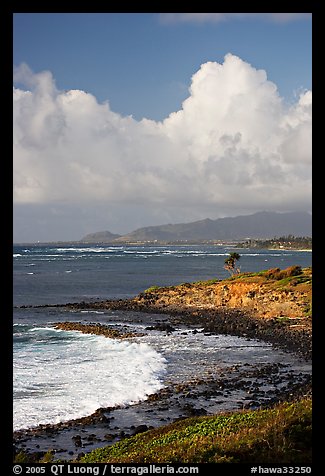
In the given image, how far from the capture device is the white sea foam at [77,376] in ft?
65.3

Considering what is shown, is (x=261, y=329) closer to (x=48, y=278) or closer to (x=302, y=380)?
(x=302, y=380)

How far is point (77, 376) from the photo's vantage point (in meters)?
25.0

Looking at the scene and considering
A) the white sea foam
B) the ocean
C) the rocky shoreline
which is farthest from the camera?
the ocean

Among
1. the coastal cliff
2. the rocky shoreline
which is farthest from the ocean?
the coastal cliff

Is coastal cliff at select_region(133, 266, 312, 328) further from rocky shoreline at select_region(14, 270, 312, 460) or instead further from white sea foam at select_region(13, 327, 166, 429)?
white sea foam at select_region(13, 327, 166, 429)

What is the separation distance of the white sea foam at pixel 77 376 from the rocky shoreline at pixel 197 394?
3.49 ft

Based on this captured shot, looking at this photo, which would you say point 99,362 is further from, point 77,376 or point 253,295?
point 253,295

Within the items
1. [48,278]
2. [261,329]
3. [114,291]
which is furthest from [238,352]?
[48,278]

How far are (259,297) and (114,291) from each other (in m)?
31.0

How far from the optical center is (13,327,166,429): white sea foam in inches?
784

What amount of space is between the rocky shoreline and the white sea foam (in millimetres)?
1063
